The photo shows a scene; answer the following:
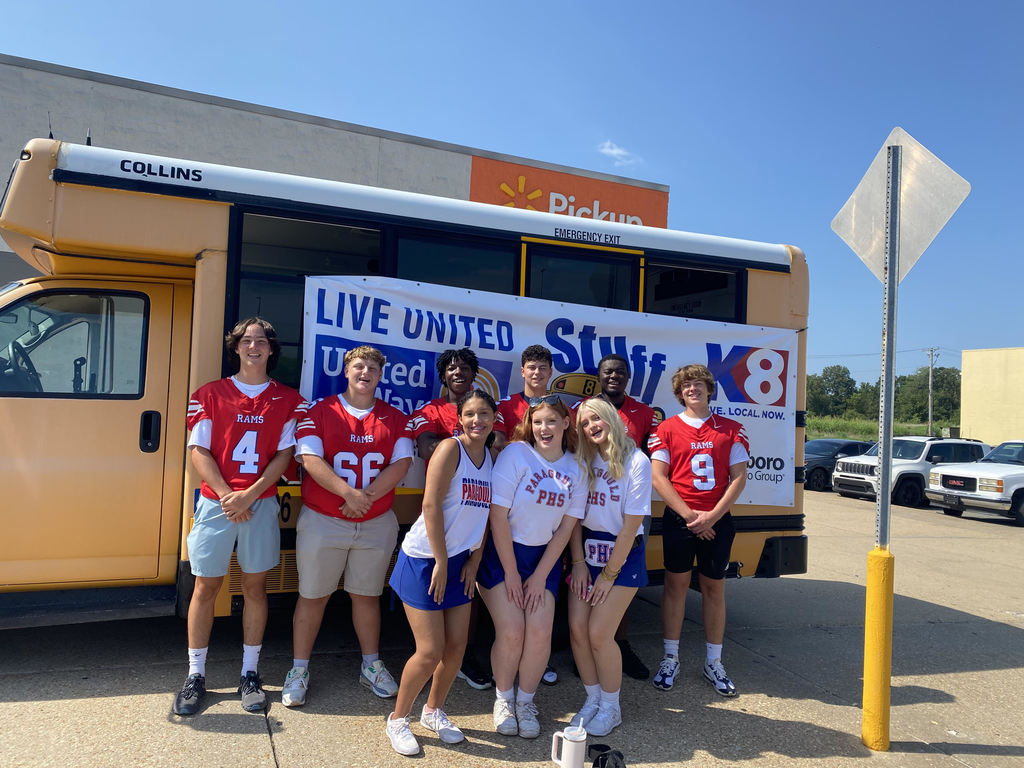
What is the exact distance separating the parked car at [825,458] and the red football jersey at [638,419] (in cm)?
1568

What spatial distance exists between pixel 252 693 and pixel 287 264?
242cm

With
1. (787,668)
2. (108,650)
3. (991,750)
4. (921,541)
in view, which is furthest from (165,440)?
(921,541)

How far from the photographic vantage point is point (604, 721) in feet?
12.3

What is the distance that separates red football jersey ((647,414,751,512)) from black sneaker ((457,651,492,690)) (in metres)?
1.63

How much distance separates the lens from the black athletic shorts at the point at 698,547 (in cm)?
442

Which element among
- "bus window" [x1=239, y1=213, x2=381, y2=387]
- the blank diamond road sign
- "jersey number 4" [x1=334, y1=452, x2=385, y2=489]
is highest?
the blank diamond road sign

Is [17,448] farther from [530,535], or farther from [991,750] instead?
[991,750]

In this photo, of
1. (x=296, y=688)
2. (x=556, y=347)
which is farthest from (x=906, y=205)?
(x=296, y=688)

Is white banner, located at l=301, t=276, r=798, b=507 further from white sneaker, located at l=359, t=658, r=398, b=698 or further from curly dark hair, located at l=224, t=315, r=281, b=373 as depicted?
white sneaker, located at l=359, t=658, r=398, b=698

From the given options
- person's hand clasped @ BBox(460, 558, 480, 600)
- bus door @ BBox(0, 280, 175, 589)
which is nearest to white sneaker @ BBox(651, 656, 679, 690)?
person's hand clasped @ BBox(460, 558, 480, 600)

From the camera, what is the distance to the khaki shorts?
12.6ft

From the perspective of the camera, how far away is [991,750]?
382 cm

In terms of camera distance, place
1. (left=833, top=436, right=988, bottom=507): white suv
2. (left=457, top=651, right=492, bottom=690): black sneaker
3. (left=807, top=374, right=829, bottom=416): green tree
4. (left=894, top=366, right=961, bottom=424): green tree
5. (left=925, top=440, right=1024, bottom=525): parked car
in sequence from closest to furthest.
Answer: (left=457, top=651, right=492, bottom=690): black sneaker
(left=925, top=440, right=1024, bottom=525): parked car
(left=833, top=436, right=988, bottom=507): white suv
(left=894, top=366, right=961, bottom=424): green tree
(left=807, top=374, right=829, bottom=416): green tree

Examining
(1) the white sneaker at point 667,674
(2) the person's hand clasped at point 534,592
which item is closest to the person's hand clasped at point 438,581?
(2) the person's hand clasped at point 534,592
